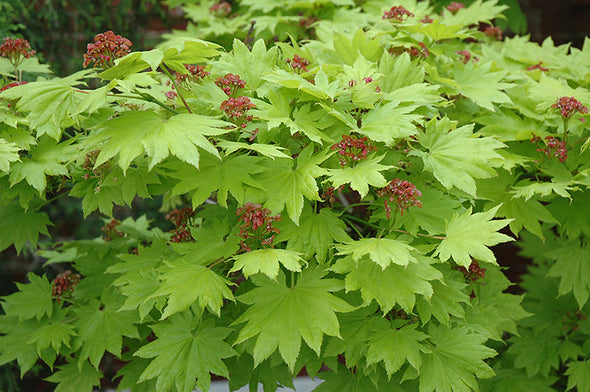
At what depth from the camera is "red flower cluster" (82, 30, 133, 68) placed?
161 centimetres

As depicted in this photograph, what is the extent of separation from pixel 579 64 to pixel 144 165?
1.99 metres

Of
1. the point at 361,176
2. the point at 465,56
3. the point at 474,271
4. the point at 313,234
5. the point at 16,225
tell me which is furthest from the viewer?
the point at 465,56

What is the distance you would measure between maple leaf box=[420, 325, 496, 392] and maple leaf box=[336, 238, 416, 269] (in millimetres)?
439

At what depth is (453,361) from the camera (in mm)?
1810

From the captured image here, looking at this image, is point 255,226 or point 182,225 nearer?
point 255,226

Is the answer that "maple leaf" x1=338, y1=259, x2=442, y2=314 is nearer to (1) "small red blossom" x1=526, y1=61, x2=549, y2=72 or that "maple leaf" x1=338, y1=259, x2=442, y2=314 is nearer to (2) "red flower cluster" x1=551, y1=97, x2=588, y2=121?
(2) "red flower cluster" x1=551, y1=97, x2=588, y2=121

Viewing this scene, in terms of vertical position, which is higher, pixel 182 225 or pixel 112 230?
pixel 182 225

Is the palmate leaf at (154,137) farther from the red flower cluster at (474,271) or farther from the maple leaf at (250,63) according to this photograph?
the red flower cluster at (474,271)

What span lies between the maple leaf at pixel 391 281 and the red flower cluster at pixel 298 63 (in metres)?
0.74

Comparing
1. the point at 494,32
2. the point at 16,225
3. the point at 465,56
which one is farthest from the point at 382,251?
the point at 494,32

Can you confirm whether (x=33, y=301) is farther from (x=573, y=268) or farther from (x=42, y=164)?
(x=573, y=268)

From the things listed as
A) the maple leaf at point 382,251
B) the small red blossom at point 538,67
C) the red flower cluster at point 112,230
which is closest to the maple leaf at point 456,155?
the maple leaf at point 382,251

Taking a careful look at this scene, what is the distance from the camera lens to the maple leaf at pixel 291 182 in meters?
1.62

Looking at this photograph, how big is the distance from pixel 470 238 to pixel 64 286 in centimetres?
163
